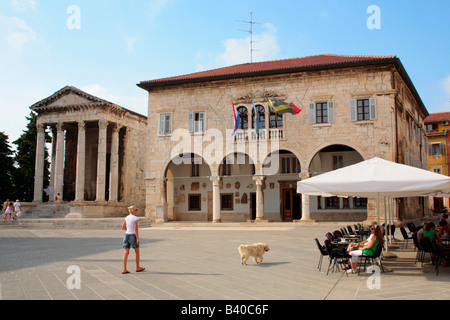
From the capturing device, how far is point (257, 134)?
2653 cm

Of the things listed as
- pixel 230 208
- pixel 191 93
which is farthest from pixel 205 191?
pixel 191 93

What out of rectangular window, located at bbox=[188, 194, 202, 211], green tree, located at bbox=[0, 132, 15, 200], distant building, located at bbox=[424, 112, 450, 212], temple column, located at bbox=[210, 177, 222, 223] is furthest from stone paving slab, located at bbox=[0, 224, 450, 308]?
distant building, located at bbox=[424, 112, 450, 212]

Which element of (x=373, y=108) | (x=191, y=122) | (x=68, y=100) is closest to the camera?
(x=373, y=108)

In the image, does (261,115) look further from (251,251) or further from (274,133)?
(251,251)

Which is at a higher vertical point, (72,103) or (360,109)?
(72,103)

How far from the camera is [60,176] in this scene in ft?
110

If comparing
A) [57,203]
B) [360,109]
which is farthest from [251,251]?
[57,203]

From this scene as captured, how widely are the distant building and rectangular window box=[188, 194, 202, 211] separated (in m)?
29.8

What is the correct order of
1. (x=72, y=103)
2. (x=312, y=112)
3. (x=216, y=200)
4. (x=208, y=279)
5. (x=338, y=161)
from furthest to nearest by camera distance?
(x=72, y=103) < (x=338, y=161) < (x=216, y=200) < (x=312, y=112) < (x=208, y=279)

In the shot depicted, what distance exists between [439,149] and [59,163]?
4145 cm

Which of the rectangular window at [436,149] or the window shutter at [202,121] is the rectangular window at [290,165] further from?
the rectangular window at [436,149]

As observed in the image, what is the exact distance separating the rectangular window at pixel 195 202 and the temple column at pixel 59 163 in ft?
34.3

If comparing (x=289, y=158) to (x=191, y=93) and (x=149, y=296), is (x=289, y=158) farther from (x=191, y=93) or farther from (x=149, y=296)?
(x=149, y=296)
